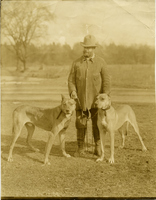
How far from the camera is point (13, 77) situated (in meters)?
3.02

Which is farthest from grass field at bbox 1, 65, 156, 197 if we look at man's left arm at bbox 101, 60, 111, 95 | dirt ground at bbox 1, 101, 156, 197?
man's left arm at bbox 101, 60, 111, 95

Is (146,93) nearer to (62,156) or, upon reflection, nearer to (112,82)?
(112,82)

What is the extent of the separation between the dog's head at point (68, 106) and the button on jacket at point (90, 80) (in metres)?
0.10

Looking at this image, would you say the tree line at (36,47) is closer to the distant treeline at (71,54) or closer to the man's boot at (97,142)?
the distant treeline at (71,54)

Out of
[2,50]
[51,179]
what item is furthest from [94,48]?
[51,179]

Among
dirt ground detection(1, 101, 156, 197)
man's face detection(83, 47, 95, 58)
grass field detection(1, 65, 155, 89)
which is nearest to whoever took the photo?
dirt ground detection(1, 101, 156, 197)

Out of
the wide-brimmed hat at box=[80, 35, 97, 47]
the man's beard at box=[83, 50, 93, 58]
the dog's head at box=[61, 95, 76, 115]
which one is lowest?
the dog's head at box=[61, 95, 76, 115]

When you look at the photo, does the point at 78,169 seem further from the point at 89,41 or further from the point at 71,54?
the point at 89,41

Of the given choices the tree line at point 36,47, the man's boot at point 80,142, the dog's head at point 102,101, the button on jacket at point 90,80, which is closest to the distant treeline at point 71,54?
the tree line at point 36,47

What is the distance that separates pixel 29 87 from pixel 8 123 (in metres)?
0.39

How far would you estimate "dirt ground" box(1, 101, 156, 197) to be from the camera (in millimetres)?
2773

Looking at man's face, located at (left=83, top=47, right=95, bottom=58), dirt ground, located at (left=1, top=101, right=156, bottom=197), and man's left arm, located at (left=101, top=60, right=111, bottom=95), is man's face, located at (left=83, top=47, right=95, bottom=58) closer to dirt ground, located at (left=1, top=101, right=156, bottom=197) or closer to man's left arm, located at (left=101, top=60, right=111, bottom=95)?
man's left arm, located at (left=101, top=60, right=111, bottom=95)

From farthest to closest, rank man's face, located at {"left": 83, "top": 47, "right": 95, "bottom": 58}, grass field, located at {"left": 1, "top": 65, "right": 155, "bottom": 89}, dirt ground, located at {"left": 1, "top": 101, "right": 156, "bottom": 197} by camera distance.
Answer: grass field, located at {"left": 1, "top": 65, "right": 155, "bottom": 89}, man's face, located at {"left": 83, "top": 47, "right": 95, "bottom": 58}, dirt ground, located at {"left": 1, "top": 101, "right": 156, "bottom": 197}

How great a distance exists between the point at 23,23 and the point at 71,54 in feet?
1.81
